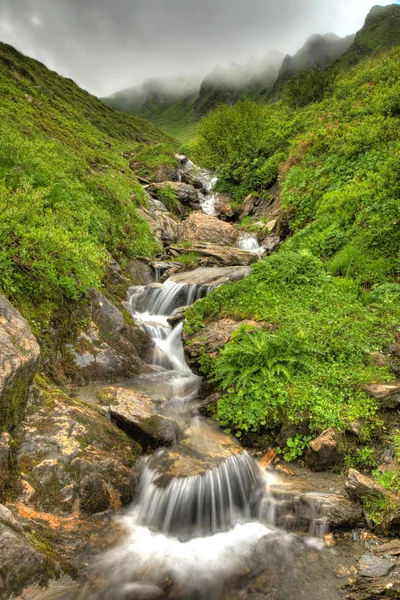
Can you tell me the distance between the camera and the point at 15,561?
12.8ft

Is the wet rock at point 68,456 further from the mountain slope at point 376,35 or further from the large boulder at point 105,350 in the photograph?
the mountain slope at point 376,35

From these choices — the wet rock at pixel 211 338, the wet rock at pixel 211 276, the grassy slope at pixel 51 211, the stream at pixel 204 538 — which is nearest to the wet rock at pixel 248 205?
the grassy slope at pixel 51 211

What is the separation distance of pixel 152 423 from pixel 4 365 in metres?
3.35

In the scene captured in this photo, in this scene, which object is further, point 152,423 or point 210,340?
point 210,340

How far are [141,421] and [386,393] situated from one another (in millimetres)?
5110

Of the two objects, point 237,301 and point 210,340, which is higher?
point 237,301

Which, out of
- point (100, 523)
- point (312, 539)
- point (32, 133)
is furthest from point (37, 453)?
point (32, 133)

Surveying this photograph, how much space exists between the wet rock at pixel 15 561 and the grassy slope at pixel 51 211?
4690 millimetres

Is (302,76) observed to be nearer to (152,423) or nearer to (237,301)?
(237,301)

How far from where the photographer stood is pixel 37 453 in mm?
5504

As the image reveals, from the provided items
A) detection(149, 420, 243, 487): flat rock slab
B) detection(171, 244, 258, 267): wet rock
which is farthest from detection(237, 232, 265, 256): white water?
detection(149, 420, 243, 487): flat rock slab

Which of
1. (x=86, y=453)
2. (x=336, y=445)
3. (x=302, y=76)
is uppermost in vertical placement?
(x=302, y=76)

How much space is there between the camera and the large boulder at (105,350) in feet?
29.3

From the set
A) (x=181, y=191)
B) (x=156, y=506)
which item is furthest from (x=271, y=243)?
(x=156, y=506)
